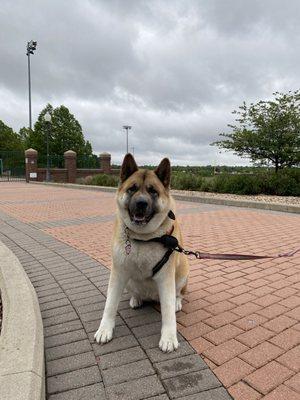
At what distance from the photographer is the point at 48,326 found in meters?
3.25

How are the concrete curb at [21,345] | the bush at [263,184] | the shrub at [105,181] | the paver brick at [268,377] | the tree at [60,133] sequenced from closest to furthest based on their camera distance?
the concrete curb at [21,345] < the paver brick at [268,377] < the bush at [263,184] < the shrub at [105,181] < the tree at [60,133]

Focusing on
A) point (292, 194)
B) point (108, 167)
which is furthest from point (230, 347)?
point (108, 167)

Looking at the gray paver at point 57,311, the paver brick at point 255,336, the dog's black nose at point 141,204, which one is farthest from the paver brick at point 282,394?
the gray paver at point 57,311

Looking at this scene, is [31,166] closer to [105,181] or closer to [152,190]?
[105,181]

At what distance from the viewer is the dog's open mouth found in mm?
2797

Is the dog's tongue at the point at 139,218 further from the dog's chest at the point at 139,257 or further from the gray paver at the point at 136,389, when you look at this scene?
the gray paver at the point at 136,389

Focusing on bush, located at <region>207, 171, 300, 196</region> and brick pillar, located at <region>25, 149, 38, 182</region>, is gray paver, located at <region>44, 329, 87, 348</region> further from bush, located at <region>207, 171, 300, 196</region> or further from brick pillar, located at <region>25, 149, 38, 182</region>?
brick pillar, located at <region>25, 149, 38, 182</region>

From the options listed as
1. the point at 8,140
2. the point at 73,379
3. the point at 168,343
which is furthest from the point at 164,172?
the point at 8,140

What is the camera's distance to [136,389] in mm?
2324

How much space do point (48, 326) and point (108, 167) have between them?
32.9m

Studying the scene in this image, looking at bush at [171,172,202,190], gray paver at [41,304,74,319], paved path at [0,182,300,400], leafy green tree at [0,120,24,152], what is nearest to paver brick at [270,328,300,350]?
paved path at [0,182,300,400]

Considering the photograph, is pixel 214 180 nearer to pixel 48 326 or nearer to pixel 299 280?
pixel 299 280

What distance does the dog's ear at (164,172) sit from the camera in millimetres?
2996

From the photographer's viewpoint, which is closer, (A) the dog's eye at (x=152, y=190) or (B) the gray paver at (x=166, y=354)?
(B) the gray paver at (x=166, y=354)
